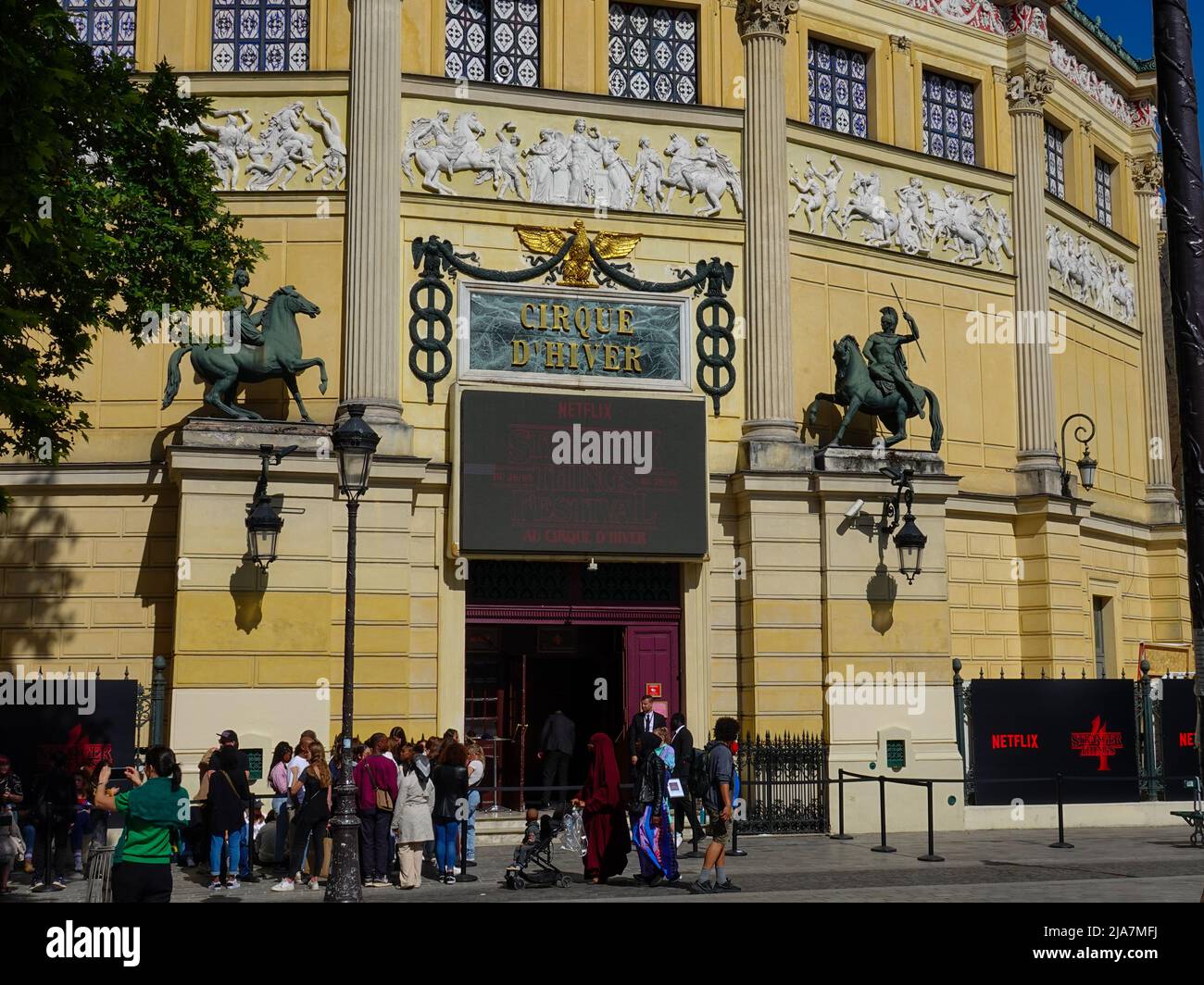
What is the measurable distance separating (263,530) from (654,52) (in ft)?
40.4

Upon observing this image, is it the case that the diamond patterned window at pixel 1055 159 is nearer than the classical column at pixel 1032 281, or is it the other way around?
the classical column at pixel 1032 281

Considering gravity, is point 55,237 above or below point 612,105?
below

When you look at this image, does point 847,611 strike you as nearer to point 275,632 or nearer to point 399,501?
point 399,501

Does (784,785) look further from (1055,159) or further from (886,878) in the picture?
(1055,159)

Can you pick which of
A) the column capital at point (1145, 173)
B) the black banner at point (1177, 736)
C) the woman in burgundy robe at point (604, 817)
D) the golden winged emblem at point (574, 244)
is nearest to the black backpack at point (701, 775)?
the woman in burgundy robe at point (604, 817)

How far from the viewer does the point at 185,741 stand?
22281 millimetres

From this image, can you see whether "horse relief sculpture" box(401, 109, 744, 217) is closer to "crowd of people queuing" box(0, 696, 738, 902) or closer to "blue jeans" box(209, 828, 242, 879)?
"crowd of people queuing" box(0, 696, 738, 902)

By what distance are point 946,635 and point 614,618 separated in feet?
19.8

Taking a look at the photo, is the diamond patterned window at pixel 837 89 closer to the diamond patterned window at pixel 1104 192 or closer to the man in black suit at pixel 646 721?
the diamond patterned window at pixel 1104 192

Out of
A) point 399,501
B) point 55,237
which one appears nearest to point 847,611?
point 399,501

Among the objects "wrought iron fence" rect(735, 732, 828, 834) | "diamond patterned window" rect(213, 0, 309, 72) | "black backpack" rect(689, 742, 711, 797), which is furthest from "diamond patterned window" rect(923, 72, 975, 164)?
"black backpack" rect(689, 742, 711, 797)

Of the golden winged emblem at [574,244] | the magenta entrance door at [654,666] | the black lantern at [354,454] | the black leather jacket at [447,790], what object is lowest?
the black leather jacket at [447,790]

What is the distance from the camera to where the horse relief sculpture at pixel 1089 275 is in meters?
33.4

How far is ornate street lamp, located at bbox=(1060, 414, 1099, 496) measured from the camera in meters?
31.1
